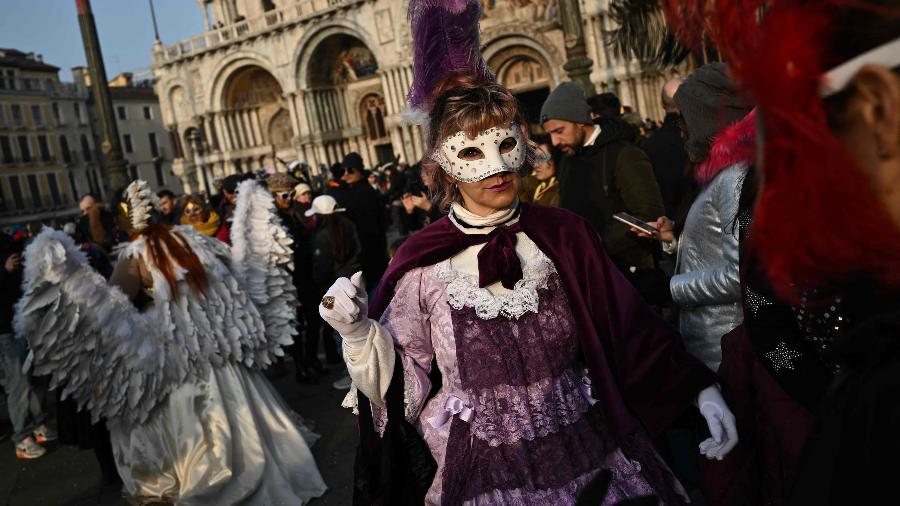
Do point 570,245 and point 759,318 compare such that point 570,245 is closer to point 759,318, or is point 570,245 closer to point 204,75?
point 759,318

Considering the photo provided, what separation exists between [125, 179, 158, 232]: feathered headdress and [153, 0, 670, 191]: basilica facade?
2352 cm

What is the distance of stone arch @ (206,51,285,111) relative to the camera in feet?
127

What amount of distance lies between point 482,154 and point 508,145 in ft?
0.37

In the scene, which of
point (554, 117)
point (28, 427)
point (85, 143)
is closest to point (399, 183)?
point (28, 427)

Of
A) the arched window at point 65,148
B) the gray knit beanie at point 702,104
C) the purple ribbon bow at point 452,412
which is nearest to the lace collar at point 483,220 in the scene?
the purple ribbon bow at point 452,412

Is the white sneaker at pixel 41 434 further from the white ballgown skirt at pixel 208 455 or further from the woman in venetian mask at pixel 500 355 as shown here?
the woman in venetian mask at pixel 500 355

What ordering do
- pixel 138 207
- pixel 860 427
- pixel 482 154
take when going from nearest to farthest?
1. pixel 860 427
2. pixel 482 154
3. pixel 138 207

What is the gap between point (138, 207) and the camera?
4.61m

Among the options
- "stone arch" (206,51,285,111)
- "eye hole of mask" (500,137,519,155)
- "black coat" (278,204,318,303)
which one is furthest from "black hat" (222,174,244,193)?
"stone arch" (206,51,285,111)

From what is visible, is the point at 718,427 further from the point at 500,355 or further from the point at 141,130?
the point at 141,130

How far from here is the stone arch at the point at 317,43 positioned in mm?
34781

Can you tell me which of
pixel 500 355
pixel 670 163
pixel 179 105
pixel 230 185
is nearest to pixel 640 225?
pixel 500 355

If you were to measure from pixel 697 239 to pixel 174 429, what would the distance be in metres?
3.39

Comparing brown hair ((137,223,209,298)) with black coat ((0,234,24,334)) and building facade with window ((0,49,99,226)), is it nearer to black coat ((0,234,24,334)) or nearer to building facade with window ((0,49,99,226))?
black coat ((0,234,24,334))
